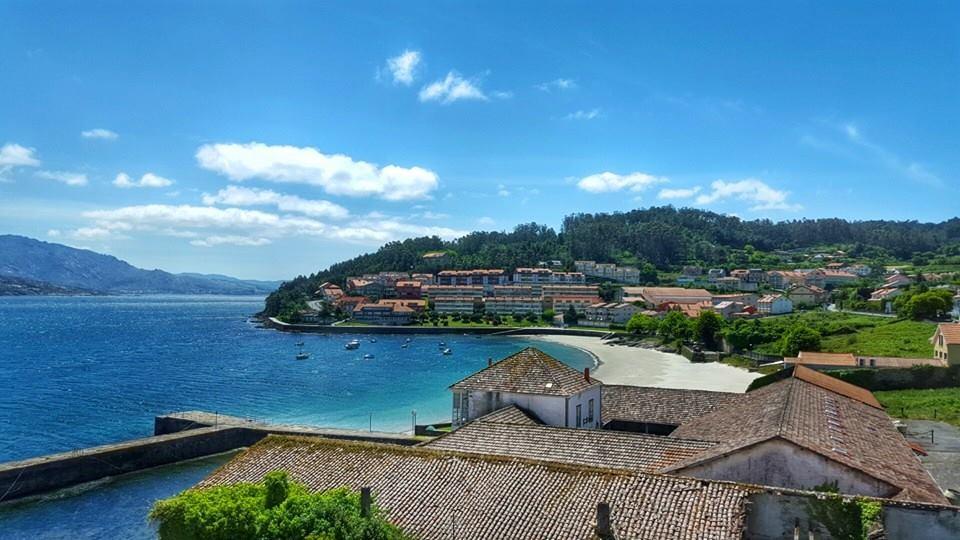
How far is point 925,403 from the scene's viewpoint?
40531mm

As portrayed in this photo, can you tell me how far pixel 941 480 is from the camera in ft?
78.9

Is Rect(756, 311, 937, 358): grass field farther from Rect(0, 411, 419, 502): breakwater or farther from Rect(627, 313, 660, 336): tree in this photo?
Rect(0, 411, 419, 502): breakwater

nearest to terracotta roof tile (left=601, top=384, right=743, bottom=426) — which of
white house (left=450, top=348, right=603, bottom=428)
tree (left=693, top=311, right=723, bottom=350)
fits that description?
white house (left=450, top=348, right=603, bottom=428)

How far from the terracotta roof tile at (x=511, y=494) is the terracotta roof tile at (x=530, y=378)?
Answer: 7.75 meters

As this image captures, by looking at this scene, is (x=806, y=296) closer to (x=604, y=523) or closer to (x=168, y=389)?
(x=168, y=389)

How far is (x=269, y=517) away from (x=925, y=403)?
4231cm

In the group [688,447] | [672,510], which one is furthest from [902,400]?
[672,510]

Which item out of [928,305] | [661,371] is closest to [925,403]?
[661,371]

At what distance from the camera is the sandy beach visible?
2372 inches

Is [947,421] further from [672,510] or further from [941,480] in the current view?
[672,510]

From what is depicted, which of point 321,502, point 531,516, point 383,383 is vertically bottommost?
point 383,383

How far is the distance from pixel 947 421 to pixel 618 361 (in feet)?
162

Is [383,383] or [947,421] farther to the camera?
[383,383]

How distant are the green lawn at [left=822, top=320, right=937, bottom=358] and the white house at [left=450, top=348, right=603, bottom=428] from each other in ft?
145
